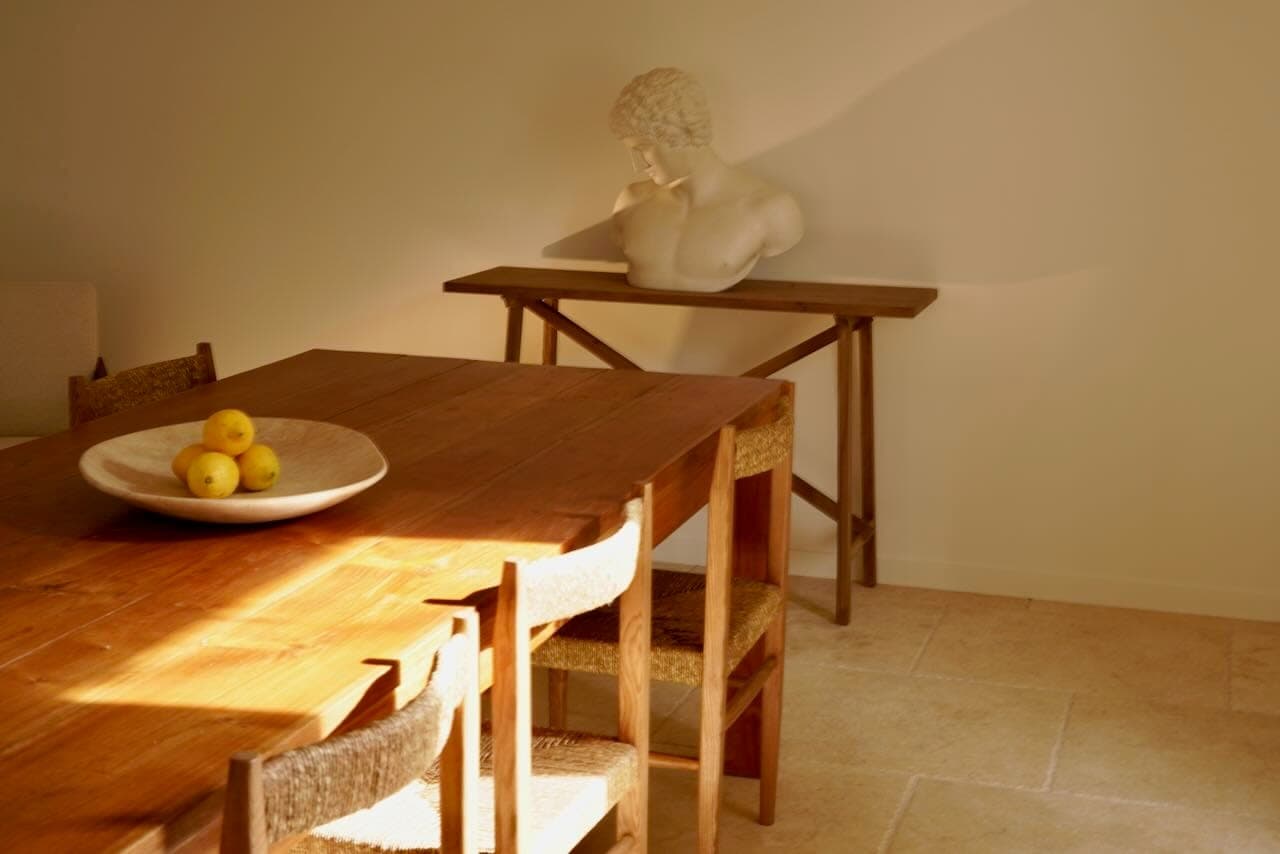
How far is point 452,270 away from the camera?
449 centimetres

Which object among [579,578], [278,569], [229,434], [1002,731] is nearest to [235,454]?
[229,434]

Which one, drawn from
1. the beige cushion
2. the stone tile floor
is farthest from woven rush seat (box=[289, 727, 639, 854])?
the beige cushion

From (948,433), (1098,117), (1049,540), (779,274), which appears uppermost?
(1098,117)

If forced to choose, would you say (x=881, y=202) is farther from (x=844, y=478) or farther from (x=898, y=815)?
(x=898, y=815)

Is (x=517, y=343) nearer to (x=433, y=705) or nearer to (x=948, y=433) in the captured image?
(x=948, y=433)

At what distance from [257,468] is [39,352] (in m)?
2.39

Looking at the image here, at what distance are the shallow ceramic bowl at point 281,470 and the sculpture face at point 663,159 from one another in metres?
1.62

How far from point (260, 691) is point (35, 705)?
0.21 m

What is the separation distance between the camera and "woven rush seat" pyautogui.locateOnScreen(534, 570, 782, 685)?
2.53 metres

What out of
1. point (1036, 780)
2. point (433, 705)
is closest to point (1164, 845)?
point (1036, 780)

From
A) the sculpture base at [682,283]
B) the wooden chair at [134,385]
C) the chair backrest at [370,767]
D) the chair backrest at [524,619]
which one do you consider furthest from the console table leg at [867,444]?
the chair backrest at [370,767]

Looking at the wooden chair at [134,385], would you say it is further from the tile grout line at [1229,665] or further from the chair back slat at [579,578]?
the tile grout line at [1229,665]

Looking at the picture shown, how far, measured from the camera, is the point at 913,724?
11.0 feet

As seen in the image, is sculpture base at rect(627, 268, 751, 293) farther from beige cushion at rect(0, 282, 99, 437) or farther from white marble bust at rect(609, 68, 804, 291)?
beige cushion at rect(0, 282, 99, 437)
